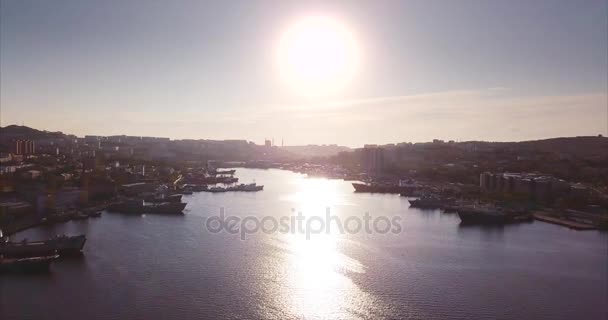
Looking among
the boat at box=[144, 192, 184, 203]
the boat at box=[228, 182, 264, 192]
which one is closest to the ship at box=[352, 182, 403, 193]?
the boat at box=[228, 182, 264, 192]

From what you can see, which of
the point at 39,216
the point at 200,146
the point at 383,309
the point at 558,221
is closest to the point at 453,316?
the point at 383,309

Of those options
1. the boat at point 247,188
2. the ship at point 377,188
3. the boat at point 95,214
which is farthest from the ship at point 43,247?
the ship at point 377,188

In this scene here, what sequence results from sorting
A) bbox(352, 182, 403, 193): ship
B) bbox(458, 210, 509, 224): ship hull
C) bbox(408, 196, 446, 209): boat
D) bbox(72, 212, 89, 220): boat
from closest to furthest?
bbox(72, 212, 89, 220): boat
bbox(458, 210, 509, 224): ship hull
bbox(408, 196, 446, 209): boat
bbox(352, 182, 403, 193): ship

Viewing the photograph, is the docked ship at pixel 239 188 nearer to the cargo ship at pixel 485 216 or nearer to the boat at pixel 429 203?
the boat at pixel 429 203

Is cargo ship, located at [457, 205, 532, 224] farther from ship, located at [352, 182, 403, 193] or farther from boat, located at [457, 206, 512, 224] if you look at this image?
ship, located at [352, 182, 403, 193]

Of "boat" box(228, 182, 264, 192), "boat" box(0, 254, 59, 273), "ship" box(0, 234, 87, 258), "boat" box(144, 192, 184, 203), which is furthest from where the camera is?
"boat" box(228, 182, 264, 192)

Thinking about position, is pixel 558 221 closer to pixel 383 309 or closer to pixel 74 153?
pixel 383 309

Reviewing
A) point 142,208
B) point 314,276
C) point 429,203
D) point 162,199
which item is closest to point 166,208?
point 142,208

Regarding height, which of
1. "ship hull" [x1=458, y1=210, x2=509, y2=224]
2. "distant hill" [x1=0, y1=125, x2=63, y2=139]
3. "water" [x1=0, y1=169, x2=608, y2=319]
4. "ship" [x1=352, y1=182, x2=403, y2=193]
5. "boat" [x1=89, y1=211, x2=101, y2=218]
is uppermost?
"distant hill" [x1=0, y1=125, x2=63, y2=139]

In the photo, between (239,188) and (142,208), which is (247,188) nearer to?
(239,188)
